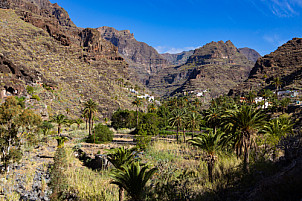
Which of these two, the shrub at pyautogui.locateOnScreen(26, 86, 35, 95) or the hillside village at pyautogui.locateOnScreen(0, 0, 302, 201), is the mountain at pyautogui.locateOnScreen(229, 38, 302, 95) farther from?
the shrub at pyautogui.locateOnScreen(26, 86, 35, 95)

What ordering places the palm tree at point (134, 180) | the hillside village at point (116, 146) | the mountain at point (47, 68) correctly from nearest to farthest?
the palm tree at point (134, 180)
the hillside village at point (116, 146)
the mountain at point (47, 68)

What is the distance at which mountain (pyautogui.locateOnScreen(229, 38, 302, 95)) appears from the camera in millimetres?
144725

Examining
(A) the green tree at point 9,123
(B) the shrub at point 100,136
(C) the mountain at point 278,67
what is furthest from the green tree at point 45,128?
(C) the mountain at point 278,67

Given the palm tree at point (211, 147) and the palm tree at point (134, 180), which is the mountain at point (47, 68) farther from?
the palm tree at point (211, 147)

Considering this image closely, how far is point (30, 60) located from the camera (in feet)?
305

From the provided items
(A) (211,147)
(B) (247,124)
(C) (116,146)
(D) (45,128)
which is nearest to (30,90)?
(D) (45,128)

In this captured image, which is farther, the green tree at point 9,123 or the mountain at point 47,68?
the mountain at point 47,68

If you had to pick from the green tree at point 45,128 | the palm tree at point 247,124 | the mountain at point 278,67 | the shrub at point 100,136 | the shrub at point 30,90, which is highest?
the mountain at point 278,67

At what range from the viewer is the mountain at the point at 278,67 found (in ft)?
475

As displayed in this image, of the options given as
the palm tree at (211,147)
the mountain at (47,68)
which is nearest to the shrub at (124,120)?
the mountain at (47,68)

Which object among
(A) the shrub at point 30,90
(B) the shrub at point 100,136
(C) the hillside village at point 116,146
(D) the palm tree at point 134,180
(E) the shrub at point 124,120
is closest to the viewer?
(D) the palm tree at point 134,180

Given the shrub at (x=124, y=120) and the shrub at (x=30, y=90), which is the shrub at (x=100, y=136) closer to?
the shrub at (x=124, y=120)

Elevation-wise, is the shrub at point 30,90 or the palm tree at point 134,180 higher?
the shrub at point 30,90

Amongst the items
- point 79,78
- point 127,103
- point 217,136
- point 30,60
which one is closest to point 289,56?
point 127,103
